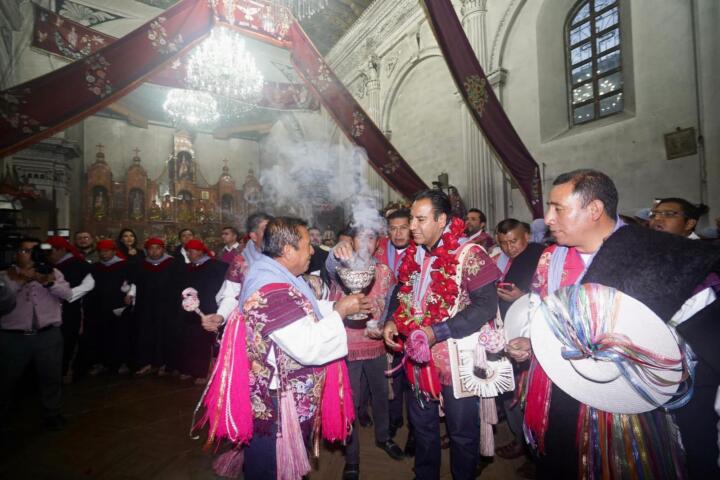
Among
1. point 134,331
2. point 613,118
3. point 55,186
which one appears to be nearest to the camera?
point 134,331

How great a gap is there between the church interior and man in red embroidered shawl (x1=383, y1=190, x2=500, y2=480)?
0.84m

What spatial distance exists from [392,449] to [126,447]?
237 centimetres

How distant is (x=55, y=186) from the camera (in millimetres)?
10031

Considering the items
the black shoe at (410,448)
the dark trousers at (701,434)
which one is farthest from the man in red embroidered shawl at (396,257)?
the dark trousers at (701,434)

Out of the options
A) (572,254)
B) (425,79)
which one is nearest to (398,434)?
(572,254)

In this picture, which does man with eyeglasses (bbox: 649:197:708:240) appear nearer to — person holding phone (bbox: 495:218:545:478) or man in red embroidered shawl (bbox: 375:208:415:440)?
person holding phone (bbox: 495:218:545:478)

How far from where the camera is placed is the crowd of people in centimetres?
134

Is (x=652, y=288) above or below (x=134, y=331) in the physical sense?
above

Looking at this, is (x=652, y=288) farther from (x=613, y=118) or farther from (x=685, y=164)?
(x=613, y=118)

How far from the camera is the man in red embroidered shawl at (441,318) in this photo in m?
2.00

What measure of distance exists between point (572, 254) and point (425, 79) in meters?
8.56

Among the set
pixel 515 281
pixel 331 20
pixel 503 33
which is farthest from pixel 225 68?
pixel 515 281

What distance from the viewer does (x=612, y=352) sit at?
4.25 ft

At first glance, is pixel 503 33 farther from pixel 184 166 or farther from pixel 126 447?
pixel 184 166
